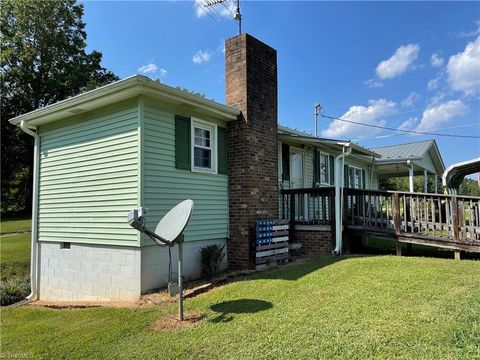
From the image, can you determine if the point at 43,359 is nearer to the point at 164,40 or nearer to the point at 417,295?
the point at 417,295

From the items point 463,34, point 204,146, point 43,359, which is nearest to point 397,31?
point 463,34

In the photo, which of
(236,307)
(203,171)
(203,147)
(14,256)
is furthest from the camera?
(14,256)

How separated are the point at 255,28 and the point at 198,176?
4714mm

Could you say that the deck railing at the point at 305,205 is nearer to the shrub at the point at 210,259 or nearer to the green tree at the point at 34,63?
the shrub at the point at 210,259

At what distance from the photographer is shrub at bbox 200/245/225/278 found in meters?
7.82

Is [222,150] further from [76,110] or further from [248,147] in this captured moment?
[76,110]

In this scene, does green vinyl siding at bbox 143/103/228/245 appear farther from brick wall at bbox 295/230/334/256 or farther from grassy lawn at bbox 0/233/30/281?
grassy lawn at bbox 0/233/30/281

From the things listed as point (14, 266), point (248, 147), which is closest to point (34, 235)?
point (14, 266)

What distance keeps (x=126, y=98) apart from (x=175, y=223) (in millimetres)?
3338

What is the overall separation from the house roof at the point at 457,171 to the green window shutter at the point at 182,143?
25.0 feet

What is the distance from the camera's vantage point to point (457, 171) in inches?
423

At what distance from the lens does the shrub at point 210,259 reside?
25.6 ft

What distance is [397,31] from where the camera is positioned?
683 inches

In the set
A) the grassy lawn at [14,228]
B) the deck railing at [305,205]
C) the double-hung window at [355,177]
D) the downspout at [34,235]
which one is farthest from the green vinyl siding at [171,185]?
the grassy lawn at [14,228]
